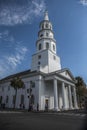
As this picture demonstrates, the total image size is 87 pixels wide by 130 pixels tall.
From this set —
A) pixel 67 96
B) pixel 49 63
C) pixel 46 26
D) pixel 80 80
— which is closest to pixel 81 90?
pixel 80 80

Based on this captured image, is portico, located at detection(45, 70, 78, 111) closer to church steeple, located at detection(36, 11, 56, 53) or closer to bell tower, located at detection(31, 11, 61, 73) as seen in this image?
bell tower, located at detection(31, 11, 61, 73)

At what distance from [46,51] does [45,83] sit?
987 centimetres

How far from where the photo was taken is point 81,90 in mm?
45219

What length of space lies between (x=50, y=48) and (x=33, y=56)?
603cm

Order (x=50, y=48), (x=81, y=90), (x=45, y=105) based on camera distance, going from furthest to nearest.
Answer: (x=81, y=90), (x=50, y=48), (x=45, y=105)

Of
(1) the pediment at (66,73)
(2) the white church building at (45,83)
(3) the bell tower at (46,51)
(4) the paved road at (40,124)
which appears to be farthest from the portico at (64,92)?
(4) the paved road at (40,124)

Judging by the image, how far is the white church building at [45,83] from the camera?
3288cm

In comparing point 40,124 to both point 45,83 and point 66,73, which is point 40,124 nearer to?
point 45,83

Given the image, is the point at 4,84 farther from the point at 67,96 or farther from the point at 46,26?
the point at 46,26

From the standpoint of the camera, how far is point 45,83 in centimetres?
3512

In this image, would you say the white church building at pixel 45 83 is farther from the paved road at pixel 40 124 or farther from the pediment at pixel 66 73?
the paved road at pixel 40 124

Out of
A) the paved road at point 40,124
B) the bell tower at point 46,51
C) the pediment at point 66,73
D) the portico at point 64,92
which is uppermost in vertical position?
the bell tower at point 46,51

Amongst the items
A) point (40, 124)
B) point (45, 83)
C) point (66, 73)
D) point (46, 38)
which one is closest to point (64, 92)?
point (66, 73)

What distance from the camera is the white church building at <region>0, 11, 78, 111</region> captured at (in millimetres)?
32875
